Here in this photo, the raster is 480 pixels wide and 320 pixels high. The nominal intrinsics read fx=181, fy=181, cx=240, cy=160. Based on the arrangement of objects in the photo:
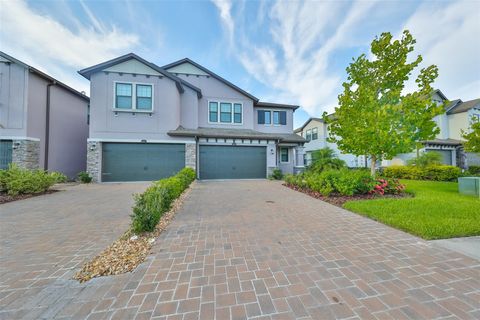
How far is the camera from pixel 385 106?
7.31 m

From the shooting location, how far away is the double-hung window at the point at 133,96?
11930mm

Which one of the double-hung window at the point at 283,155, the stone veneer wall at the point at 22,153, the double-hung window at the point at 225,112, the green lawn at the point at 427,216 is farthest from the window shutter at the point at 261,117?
the stone veneer wall at the point at 22,153

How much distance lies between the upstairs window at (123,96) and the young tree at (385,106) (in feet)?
41.3

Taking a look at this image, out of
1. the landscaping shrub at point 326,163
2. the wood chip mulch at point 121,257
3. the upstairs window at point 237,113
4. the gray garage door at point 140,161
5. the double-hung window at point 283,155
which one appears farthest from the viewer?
the double-hung window at point 283,155

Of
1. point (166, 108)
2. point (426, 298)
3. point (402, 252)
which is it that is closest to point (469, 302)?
point (426, 298)

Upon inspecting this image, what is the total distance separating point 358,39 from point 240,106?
9001mm

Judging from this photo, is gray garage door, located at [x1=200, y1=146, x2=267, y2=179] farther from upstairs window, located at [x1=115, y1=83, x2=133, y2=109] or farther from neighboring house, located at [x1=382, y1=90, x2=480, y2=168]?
neighboring house, located at [x1=382, y1=90, x2=480, y2=168]

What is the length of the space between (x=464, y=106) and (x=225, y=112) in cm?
2671

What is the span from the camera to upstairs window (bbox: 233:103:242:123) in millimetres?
15617

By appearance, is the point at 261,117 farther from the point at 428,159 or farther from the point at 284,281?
the point at 284,281

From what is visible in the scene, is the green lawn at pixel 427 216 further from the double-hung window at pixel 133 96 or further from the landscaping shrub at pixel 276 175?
the double-hung window at pixel 133 96

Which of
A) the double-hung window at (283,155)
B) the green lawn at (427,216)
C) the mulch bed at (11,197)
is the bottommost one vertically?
the green lawn at (427,216)

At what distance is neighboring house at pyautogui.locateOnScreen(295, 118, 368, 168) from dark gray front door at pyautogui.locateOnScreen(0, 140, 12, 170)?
77.2 ft

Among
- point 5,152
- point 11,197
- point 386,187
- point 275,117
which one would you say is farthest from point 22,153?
point 386,187
